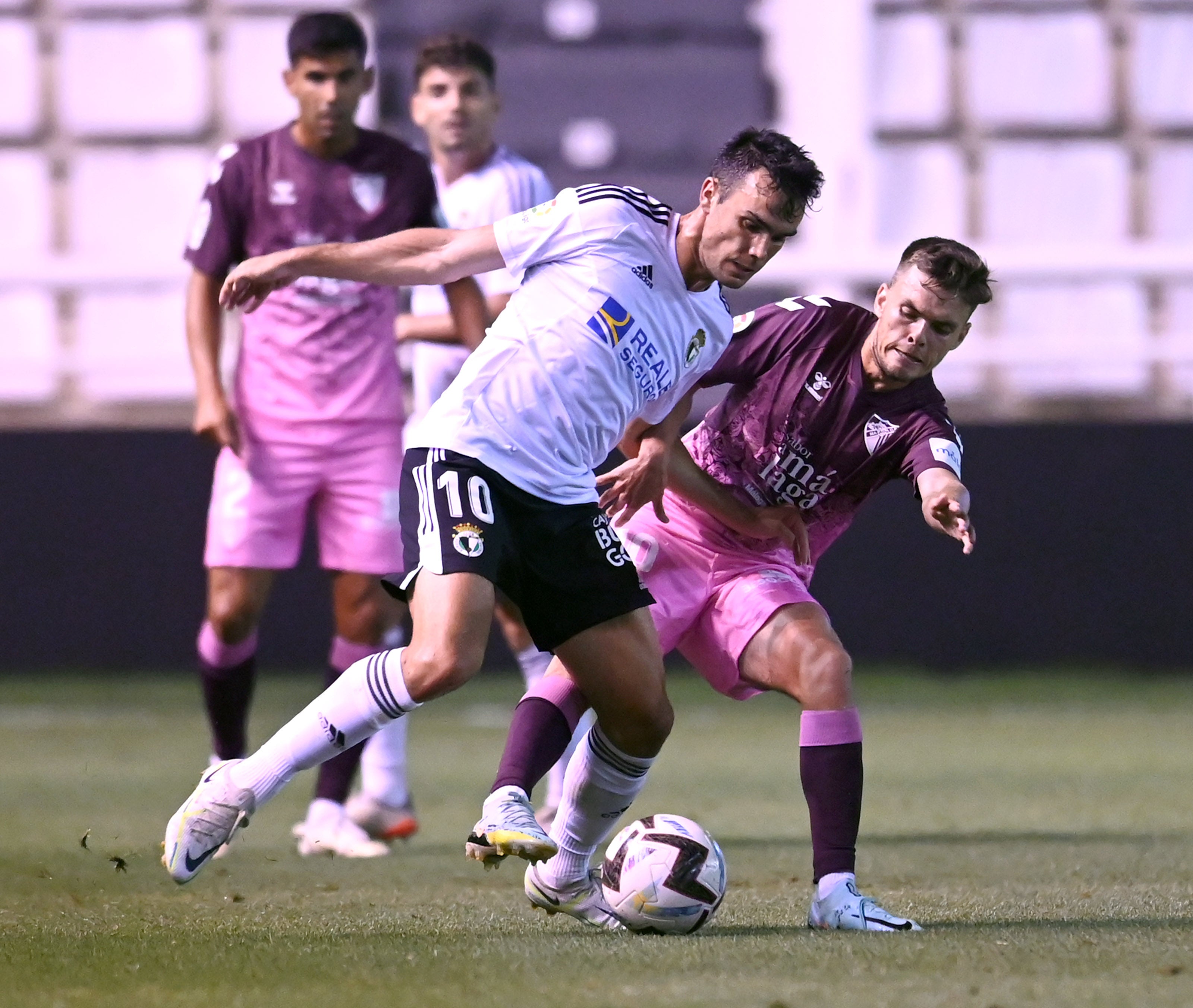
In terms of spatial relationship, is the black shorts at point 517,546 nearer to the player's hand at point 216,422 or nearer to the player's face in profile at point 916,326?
the player's face in profile at point 916,326

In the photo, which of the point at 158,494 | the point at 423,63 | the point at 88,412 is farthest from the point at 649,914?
the point at 88,412

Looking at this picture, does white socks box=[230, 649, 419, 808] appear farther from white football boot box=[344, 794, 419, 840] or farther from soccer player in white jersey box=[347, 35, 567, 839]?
soccer player in white jersey box=[347, 35, 567, 839]

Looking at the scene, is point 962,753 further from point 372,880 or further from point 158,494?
point 158,494

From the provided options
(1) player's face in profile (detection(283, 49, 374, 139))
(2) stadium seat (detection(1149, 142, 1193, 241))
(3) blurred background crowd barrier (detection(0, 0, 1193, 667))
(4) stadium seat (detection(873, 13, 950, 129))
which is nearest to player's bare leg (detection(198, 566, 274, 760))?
(1) player's face in profile (detection(283, 49, 374, 139))

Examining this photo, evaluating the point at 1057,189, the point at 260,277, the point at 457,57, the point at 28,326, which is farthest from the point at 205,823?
the point at 1057,189

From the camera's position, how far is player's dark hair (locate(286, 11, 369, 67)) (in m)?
5.06

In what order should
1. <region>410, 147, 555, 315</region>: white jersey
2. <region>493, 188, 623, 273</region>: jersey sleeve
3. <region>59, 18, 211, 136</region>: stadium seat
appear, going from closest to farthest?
<region>493, 188, 623, 273</region>: jersey sleeve
<region>410, 147, 555, 315</region>: white jersey
<region>59, 18, 211, 136</region>: stadium seat

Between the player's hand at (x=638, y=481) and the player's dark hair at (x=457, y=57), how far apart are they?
2.14 meters

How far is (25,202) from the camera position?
434 inches

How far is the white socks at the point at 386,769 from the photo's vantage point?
5.38 meters

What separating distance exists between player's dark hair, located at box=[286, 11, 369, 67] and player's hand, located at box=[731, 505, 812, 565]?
1.80 m

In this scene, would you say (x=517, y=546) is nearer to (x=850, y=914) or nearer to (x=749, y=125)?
(x=850, y=914)

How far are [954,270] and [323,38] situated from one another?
197cm

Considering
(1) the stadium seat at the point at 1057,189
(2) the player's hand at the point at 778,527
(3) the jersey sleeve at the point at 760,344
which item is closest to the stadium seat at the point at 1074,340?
(1) the stadium seat at the point at 1057,189
